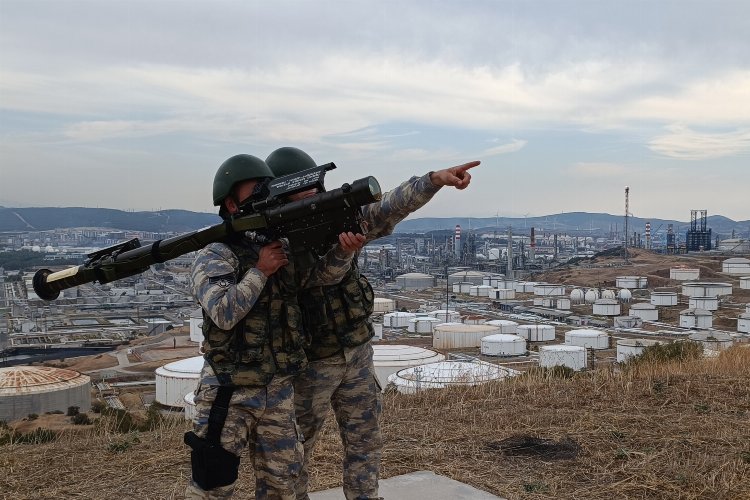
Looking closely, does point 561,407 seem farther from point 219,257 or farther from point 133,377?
point 133,377

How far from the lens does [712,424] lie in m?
5.52

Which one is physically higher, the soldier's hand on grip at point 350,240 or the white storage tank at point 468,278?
the soldier's hand on grip at point 350,240

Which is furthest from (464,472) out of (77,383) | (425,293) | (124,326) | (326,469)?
(425,293)

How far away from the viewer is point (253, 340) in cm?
298

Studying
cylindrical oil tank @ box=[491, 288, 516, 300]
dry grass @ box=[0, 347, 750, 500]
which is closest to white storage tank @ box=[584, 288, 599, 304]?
cylindrical oil tank @ box=[491, 288, 516, 300]

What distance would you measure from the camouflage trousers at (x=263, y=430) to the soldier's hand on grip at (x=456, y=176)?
1.08 metres

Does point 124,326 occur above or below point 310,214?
below

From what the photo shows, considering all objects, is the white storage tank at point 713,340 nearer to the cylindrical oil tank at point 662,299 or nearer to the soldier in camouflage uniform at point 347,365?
the soldier in camouflage uniform at point 347,365

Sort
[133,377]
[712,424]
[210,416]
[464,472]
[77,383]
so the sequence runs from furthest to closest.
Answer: [133,377]
[77,383]
[712,424]
[464,472]
[210,416]

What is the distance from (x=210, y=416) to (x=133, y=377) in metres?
39.2

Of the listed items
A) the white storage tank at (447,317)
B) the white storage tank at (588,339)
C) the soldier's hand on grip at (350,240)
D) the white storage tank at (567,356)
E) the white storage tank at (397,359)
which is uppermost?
the soldier's hand on grip at (350,240)

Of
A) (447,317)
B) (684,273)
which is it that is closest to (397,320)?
(447,317)

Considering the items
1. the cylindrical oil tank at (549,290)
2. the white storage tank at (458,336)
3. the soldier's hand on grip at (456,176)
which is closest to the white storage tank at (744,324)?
the white storage tank at (458,336)

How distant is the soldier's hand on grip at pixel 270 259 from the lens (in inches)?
114
